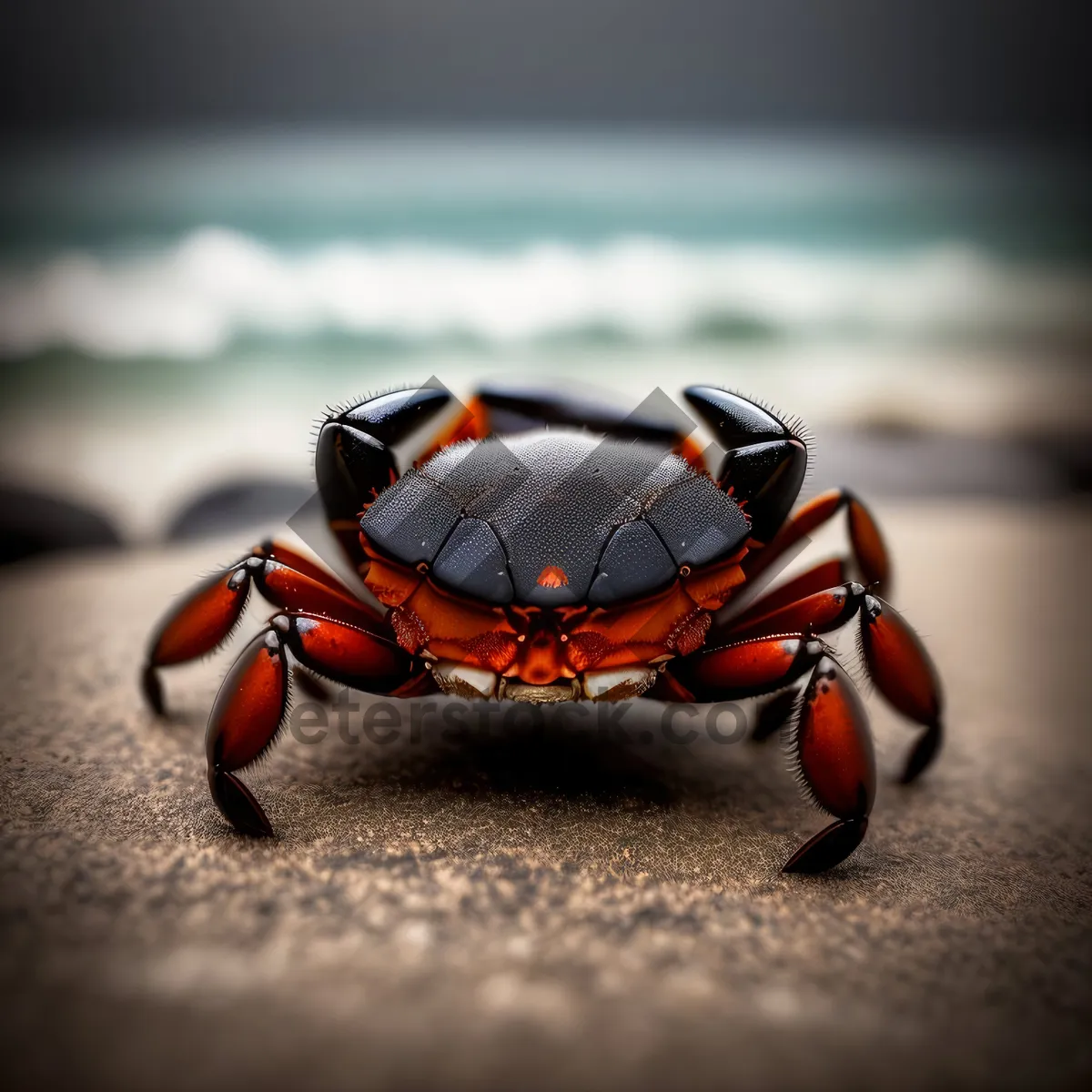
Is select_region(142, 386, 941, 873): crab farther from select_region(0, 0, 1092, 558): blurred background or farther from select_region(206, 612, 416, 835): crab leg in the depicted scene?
select_region(0, 0, 1092, 558): blurred background

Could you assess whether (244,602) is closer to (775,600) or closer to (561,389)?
(561,389)

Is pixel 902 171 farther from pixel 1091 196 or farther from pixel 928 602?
pixel 928 602

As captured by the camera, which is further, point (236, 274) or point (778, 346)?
point (778, 346)

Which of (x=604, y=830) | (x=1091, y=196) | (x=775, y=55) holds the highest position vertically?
(x=775, y=55)

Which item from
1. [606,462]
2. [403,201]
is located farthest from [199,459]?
[606,462]

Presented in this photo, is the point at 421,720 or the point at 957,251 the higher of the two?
the point at 957,251

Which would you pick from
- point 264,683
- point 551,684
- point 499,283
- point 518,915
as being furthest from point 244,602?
point 499,283

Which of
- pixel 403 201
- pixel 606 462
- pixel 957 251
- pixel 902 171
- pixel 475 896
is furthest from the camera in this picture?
pixel 957 251
